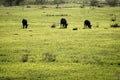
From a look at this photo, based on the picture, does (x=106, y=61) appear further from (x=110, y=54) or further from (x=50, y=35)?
(x=50, y=35)

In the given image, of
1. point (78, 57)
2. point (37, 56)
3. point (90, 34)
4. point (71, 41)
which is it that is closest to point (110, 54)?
point (78, 57)

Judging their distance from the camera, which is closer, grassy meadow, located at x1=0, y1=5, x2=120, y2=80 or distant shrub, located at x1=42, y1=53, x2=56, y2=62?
grassy meadow, located at x1=0, y1=5, x2=120, y2=80

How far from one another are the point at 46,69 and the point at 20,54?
179 inches

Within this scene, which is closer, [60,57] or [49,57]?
[49,57]

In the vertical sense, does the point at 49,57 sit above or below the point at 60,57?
above

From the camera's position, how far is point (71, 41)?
27.9m

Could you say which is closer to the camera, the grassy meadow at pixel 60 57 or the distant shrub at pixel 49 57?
the grassy meadow at pixel 60 57

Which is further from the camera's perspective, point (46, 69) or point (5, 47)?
point (5, 47)

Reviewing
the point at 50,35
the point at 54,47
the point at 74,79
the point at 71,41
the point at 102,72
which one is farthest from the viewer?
the point at 50,35

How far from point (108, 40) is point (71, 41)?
306 cm

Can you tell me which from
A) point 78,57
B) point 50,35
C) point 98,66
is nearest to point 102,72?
point 98,66

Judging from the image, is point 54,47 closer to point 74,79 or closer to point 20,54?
point 20,54

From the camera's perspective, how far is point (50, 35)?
3166cm

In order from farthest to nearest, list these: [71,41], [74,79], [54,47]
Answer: [71,41], [54,47], [74,79]
